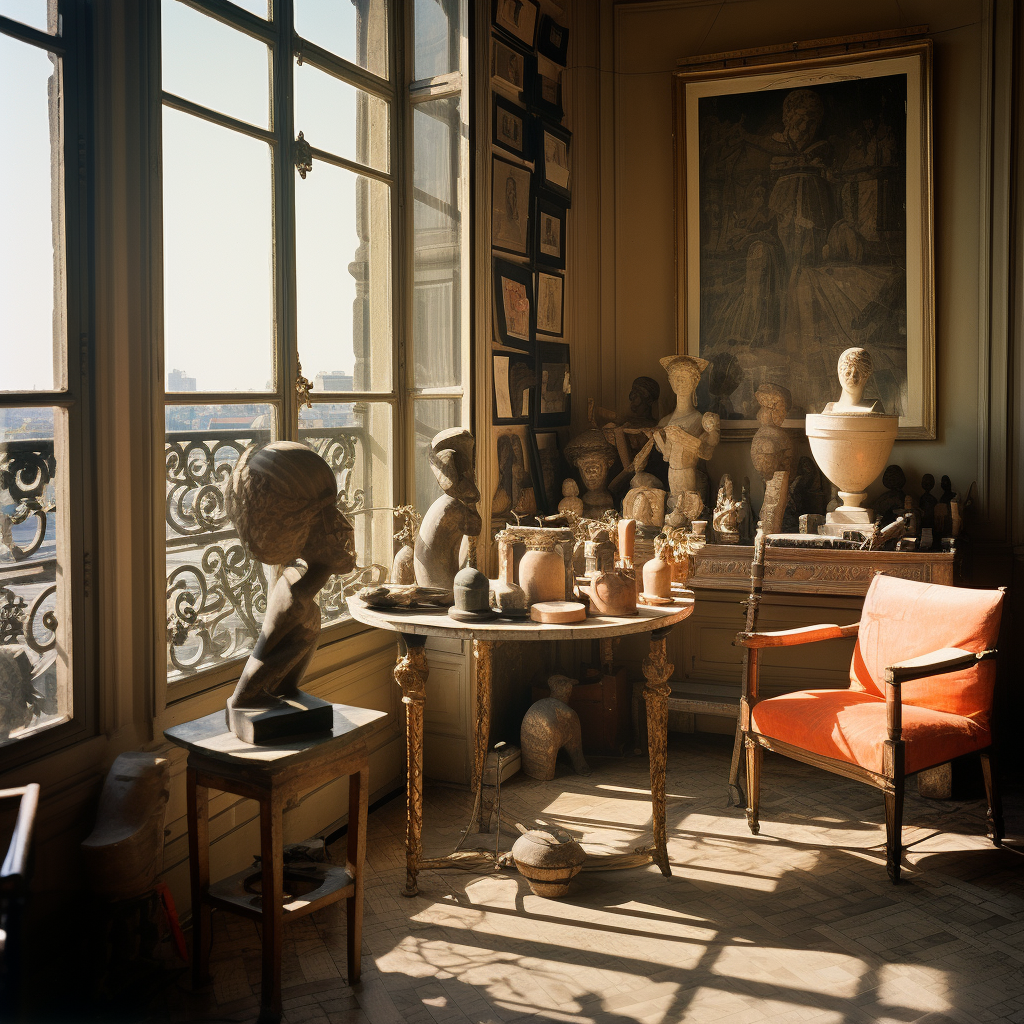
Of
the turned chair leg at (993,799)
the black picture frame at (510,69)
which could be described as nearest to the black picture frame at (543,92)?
the black picture frame at (510,69)

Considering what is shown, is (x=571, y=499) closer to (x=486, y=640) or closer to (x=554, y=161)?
(x=554, y=161)

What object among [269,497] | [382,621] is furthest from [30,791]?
[382,621]

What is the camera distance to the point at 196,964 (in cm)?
292

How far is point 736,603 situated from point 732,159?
244cm

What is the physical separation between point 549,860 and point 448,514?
49.6 inches

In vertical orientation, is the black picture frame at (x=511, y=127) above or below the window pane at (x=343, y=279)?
above

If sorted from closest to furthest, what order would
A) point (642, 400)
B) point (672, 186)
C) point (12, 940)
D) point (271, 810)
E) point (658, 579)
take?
point (12, 940) → point (271, 810) → point (658, 579) → point (642, 400) → point (672, 186)

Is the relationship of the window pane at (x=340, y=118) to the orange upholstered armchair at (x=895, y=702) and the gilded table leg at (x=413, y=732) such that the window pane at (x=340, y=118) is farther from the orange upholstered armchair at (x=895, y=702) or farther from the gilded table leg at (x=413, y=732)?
the orange upholstered armchair at (x=895, y=702)

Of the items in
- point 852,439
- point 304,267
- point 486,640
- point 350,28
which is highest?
point 350,28

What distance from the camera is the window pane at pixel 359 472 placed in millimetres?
4078

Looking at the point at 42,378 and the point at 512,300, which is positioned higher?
the point at 512,300

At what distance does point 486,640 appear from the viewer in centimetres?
345

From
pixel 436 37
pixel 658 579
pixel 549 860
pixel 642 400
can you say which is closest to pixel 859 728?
pixel 658 579

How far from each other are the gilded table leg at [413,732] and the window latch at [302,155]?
1.83 m
